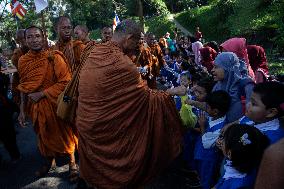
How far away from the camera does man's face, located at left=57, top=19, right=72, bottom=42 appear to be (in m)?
5.22

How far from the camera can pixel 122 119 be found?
10.4ft

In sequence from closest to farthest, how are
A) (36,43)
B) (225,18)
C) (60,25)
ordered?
(36,43), (60,25), (225,18)

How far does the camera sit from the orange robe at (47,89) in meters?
4.41

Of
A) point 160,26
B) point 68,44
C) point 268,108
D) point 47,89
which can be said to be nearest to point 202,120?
point 268,108

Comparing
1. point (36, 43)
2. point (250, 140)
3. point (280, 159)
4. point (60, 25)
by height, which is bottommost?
point (250, 140)

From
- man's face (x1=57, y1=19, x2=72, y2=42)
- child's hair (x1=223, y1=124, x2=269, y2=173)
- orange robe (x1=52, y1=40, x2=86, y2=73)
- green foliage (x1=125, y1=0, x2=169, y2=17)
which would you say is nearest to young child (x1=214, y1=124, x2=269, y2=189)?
child's hair (x1=223, y1=124, x2=269, y2=173)

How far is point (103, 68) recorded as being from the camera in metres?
3.15

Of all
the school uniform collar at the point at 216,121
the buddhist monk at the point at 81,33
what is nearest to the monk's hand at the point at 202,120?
the school uniform collar at the point at 216,121

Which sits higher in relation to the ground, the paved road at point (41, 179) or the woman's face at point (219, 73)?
the woman's face at point (219, 73)

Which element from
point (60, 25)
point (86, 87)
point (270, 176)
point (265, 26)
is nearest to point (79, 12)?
point (265, 26)

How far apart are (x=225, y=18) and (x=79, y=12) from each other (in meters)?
Result: 19.3

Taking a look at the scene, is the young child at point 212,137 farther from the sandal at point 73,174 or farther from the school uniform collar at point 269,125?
the sandal at point 73,174

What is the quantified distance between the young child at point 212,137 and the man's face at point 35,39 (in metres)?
2.42

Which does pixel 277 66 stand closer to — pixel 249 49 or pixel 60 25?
pixel 249 49
